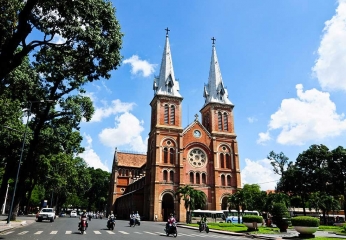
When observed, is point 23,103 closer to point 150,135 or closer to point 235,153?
point 150,135

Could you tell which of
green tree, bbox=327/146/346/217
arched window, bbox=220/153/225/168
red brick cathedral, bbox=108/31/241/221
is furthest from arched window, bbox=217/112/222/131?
green tree, bbox=327/146/346/217

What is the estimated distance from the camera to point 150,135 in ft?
180

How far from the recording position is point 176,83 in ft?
185

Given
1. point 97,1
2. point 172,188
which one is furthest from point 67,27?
point 172,188

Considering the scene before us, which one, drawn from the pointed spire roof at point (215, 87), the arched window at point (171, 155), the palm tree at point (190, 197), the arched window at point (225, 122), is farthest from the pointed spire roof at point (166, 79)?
the palm tree at point (190, 197)

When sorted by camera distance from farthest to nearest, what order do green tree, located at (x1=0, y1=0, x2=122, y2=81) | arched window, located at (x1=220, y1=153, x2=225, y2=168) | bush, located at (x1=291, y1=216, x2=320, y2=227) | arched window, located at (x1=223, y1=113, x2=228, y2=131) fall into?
arched window, located at (x1=223, y1=113, x2=228, y2=131)
arched window, located at (x1=220, y1=153, x2=225, y2=168)
bush, located at (x1=291, y1=216, x2=320, y2=227)
green tree, located at (x1=0, y1=0, x2=122, y2=81)

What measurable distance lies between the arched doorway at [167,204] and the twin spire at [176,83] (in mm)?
18151

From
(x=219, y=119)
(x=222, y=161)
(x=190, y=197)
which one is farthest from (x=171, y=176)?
(x=219, y=119)

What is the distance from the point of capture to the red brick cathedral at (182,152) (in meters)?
48.1

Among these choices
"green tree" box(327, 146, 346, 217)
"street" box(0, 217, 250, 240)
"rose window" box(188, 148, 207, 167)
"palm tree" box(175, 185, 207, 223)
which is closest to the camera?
"street" box(0, 217, 250, 240)

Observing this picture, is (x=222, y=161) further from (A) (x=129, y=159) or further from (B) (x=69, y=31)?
(B) (x=69, y=31)

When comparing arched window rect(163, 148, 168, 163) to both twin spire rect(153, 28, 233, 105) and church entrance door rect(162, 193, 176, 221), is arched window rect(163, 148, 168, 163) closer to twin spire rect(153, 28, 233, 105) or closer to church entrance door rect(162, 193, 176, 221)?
church entrance door rect(162, 193, 176, 221)

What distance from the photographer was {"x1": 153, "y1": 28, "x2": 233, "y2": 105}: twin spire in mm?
55219

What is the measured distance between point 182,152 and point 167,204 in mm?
8934
